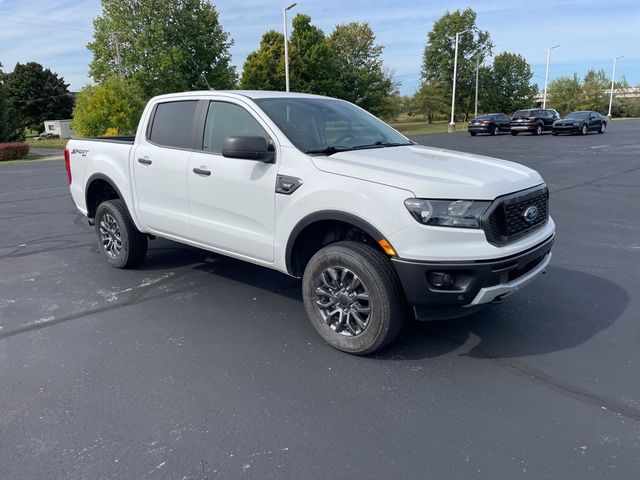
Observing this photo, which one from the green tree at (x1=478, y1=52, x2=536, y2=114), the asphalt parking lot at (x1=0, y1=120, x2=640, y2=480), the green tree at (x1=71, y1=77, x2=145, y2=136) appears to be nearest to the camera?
the asphalt parking lot at (x1=0, y1=120, x2=640, y2=480)

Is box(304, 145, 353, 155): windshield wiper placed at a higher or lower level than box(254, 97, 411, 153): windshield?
lower

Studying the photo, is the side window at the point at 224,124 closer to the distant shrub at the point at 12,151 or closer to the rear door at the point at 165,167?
the rear door at the point at 165,167

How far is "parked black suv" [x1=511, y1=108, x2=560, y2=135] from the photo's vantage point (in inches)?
1308

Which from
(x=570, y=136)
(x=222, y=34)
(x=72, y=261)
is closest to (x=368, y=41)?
(x=222, y=34)

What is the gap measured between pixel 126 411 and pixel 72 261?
12.8 feet

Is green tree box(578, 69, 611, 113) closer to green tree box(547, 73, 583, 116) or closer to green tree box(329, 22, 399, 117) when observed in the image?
green tree box(547, 73, 583, 116)

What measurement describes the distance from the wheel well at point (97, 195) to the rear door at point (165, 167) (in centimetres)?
102

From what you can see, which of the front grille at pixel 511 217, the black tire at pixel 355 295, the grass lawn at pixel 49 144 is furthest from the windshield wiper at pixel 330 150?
the grass lawn at pixel 49 144

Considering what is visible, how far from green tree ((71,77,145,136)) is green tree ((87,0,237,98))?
51.3 feet

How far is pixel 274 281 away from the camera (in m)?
5.52

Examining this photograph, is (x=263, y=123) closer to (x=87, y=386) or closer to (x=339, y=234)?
(x=339, y=234)

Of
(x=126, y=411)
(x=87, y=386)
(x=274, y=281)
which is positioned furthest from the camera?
(x=274, y=281)

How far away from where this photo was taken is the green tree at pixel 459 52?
71938 millimetres

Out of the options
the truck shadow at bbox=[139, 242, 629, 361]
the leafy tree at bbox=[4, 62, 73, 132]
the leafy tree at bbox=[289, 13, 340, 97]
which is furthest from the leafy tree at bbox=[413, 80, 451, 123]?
the truck shadow at bbox=[139, 242, 629, 361]
